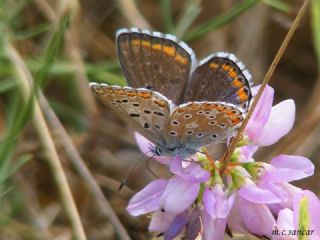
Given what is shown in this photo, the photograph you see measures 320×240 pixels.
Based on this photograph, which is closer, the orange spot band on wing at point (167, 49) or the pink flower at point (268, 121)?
the pink flower at point (268, 121)

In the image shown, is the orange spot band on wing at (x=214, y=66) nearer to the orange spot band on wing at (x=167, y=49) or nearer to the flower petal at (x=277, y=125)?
the orange spot band on wing at (x=167, y=49)

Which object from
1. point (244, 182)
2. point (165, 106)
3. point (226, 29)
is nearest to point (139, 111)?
point (165, 106)

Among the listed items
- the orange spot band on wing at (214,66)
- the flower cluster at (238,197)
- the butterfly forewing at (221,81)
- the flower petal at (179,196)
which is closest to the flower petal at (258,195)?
the flower cluster at (238,197)

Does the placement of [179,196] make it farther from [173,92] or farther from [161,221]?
[173,92]

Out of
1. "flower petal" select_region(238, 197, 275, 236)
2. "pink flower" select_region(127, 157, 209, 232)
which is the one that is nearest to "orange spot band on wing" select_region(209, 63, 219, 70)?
"pink flower" select_region(127, 157, 209, 232)

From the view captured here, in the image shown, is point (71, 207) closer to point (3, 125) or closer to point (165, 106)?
point (165, 106)
